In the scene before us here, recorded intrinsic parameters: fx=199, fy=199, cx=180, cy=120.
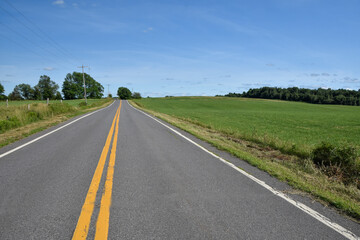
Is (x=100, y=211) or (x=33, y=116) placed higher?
(x=33, y=116)

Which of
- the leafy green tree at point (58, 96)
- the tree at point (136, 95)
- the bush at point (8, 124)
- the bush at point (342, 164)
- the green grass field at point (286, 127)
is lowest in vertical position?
the green grass field at point (286, 127)

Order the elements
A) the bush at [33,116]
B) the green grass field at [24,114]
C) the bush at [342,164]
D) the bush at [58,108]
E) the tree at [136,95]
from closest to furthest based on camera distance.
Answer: the bush at [342,164], the green grass field at [24,114], the bush at [33,116], the bush at [58,108], the tree at [136,95]

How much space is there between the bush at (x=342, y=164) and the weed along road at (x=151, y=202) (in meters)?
2.26

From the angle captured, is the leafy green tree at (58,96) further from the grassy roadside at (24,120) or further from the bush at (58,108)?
the grassy roadside at (24,120)

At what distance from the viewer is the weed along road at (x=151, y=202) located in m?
2.60

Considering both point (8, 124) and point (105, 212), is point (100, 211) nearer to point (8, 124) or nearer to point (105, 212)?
point (105, 212)

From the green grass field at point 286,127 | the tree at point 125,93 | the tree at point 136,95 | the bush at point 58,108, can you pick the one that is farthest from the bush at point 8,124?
the tree at point 136,95

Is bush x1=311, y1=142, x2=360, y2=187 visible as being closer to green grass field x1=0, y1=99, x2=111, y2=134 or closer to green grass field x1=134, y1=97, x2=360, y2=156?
green grass field x1=134, y1=97, x2=360, y2=156

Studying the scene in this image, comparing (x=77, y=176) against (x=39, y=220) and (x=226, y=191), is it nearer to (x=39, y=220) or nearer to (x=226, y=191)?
(x=39, y=220)

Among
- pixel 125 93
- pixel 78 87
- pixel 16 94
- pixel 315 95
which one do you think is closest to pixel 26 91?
pixel 16 94

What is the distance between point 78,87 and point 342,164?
346 ft

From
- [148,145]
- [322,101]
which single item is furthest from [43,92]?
[322,101]

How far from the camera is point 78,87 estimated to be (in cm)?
9519

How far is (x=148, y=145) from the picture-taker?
24.9 feet
